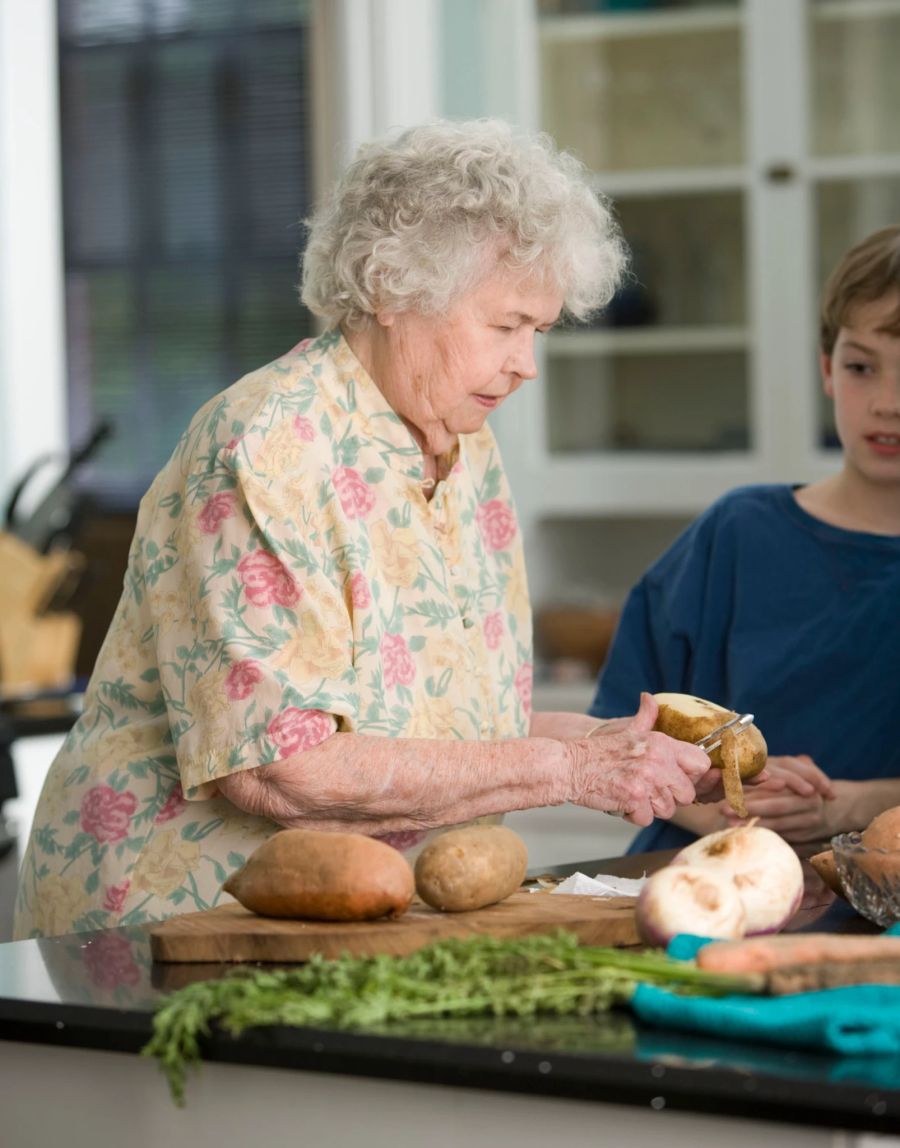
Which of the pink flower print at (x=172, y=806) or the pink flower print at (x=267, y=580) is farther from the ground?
the pink flower print at (x=267, y=580)

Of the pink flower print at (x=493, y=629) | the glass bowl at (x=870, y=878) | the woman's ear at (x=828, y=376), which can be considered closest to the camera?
the glass bowl at (x=870, y=878)

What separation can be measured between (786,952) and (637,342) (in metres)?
2.67

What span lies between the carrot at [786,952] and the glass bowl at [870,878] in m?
0.20

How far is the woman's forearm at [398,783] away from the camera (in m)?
1.52

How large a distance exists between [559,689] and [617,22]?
137cm

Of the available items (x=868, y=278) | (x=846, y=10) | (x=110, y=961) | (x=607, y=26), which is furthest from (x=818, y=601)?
(x=607, y=26)

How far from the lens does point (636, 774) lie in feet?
5.11

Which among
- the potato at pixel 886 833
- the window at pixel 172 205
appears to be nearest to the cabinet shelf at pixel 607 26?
the window at pixel 172 205

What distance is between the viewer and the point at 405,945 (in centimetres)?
122

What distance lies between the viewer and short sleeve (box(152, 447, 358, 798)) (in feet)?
4.94

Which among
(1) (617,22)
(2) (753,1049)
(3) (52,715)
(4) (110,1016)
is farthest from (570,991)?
(1) (617,22)

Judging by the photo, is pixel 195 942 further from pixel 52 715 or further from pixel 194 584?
pixel 52 715

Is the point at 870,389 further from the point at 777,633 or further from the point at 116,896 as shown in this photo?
the point at 116,896

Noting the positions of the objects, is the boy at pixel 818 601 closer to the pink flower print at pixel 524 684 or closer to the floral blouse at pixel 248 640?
the pink flower print at pixel 524 684
